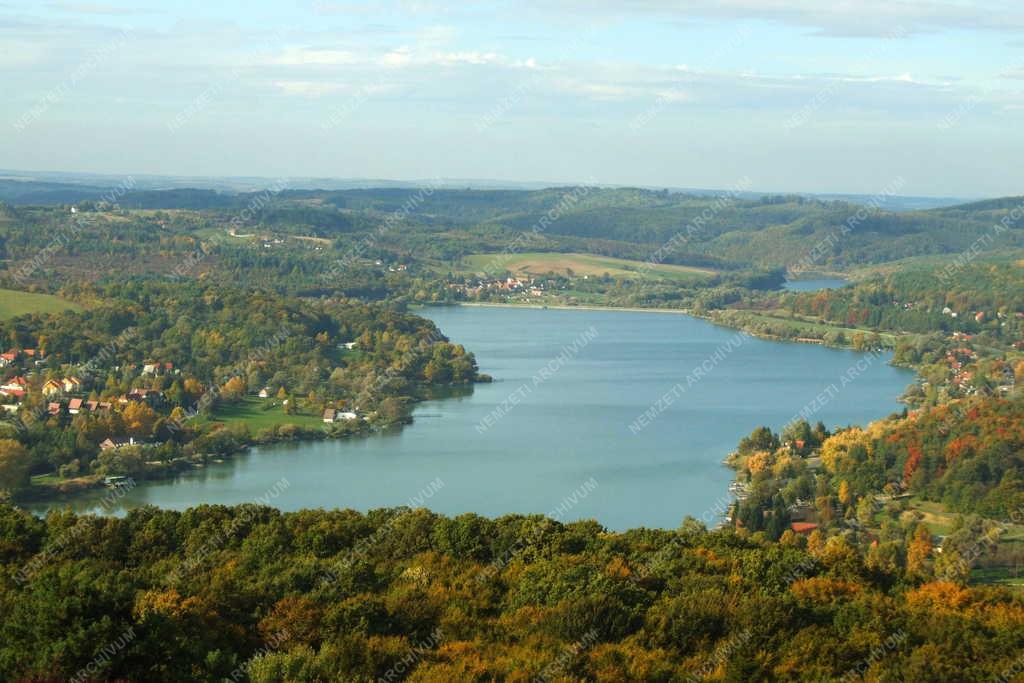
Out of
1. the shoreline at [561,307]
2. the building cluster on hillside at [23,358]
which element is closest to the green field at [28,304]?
the building cluster on hillside at [23,358]

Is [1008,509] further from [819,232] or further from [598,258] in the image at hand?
[819,232]

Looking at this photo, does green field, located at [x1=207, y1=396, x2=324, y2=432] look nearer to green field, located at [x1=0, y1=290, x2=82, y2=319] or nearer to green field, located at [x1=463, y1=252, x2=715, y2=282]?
green field, located at [x1=0, y1=290, x2=82, y2=319]

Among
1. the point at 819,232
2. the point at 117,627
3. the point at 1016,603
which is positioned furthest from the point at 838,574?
the point at 819,232

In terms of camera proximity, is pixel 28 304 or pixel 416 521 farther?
pixel 28 304

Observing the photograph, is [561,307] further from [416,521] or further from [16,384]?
A: [416,521]

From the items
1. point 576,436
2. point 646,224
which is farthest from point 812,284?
point 576,436

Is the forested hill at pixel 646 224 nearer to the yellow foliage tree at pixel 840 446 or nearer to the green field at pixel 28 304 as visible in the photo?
the green field at pixel 28 304
